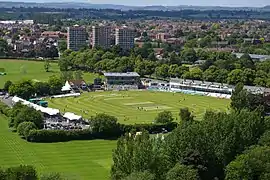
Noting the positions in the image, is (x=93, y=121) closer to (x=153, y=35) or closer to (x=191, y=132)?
(x=191, y=132)

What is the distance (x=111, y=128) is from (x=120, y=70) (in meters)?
18.7

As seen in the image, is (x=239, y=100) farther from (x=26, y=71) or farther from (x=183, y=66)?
(x=26, y=71)

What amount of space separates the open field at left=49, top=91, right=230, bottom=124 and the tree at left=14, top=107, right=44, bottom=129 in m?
3.64

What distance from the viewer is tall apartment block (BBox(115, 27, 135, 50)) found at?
60750 mm

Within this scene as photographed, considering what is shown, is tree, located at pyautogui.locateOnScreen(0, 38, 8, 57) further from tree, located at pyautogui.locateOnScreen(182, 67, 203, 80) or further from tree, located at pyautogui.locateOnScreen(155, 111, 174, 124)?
tree, located at pyautogui.locateOnScreen(155, 111, 174, 124)

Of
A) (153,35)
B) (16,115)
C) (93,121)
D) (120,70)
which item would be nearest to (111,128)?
(93,121)

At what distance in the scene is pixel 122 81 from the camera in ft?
123

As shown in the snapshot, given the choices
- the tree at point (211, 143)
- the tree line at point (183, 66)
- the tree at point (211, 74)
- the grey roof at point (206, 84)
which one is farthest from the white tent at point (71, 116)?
the tree at point (211, 74)

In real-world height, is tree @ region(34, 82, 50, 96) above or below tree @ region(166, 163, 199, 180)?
below

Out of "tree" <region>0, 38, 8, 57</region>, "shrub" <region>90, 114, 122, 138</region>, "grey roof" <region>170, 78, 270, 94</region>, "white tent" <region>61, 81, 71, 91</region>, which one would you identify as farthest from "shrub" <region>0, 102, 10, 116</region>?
"tree" <region>0, 38, 8, 57</region>

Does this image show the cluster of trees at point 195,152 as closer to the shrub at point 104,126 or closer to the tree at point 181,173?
the tree at point 181,173

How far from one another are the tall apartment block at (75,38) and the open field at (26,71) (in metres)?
10.0

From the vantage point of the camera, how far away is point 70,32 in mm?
58969

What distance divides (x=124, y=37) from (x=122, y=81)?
23978 mm
